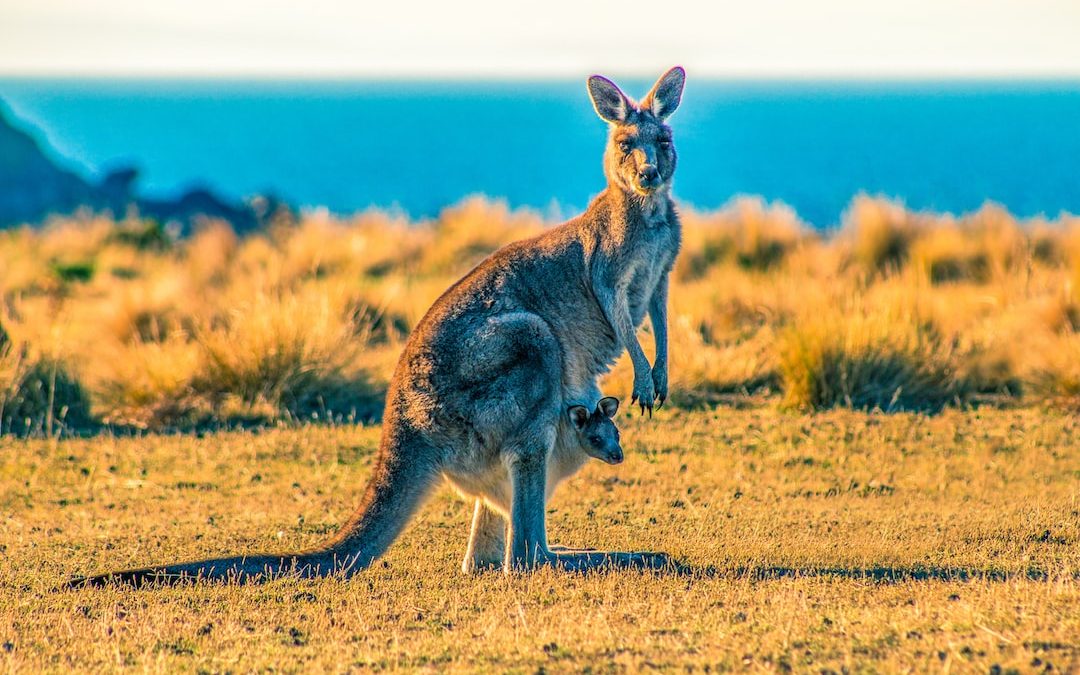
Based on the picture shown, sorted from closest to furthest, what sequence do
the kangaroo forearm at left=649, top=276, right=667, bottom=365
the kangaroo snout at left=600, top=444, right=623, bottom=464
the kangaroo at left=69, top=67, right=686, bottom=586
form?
the kangaroo at left=69, top=67, right=686, bottom=586, the kangaroo snout at left=600, top=444, right=623, bottom=464, the kangaroo forearm at left=649, top=276, right=667, bottom=365

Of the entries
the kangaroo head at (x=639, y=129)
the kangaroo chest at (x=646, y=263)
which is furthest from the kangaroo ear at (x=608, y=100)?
the kangaroo chest at (x=646, y=263)

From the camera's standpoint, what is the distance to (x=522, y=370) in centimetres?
646

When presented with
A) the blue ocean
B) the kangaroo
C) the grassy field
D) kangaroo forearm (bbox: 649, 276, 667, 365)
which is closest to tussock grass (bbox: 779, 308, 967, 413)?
the grassy field

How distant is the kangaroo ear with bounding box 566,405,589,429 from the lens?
670 cm

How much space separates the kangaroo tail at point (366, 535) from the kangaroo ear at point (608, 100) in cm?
202

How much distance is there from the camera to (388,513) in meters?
6.44

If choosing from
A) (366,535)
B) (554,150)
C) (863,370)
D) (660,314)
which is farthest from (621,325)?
(554,150)

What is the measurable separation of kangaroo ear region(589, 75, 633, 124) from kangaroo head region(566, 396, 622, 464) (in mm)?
1506

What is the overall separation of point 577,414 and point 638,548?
1.17 meters

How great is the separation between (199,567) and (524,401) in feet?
5.60

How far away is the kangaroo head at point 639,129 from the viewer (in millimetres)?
6961

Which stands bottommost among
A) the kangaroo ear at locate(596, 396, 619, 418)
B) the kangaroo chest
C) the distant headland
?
the kangaroo ear at locate(596, 396, 619, 418)

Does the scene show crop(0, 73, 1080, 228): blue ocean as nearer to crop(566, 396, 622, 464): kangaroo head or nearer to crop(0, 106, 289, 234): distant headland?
crop(0, 106, 289, 234): distant headland

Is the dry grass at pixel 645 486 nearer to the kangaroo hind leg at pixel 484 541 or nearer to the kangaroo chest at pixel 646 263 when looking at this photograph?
the kangaroo hind leg at pixel 484 541
